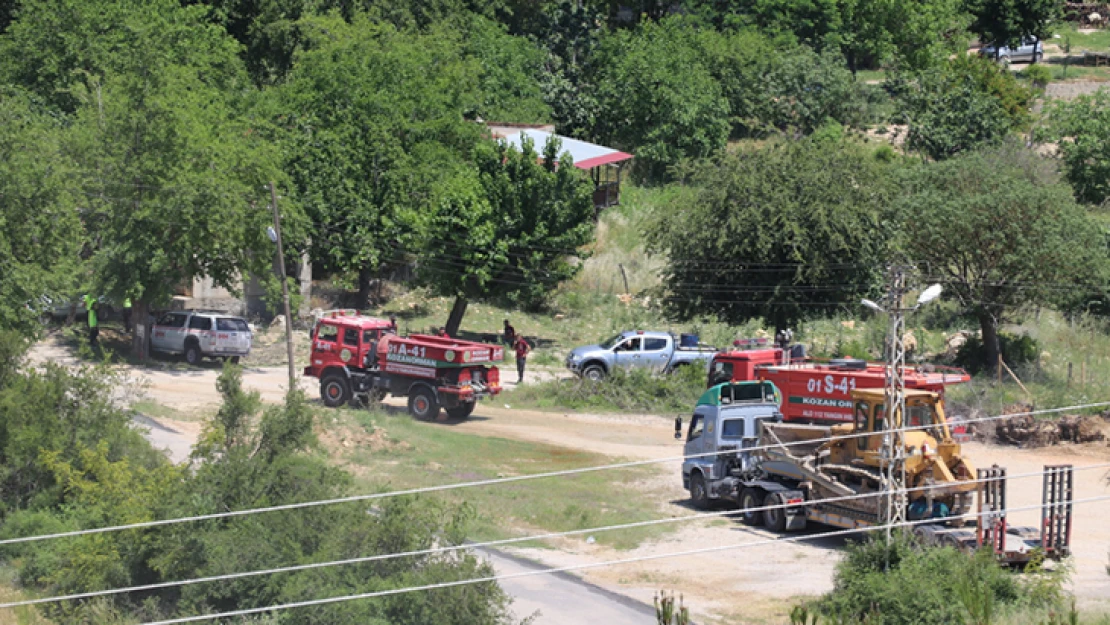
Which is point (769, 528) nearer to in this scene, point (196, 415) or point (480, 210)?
point (196, 415)

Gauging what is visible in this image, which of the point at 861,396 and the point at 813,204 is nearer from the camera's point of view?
the point at 861,396

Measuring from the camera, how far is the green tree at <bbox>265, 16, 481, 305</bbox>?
4872cm

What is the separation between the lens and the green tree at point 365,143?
48.7 meters

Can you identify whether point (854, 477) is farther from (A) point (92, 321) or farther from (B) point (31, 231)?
(A) point (92, 321)

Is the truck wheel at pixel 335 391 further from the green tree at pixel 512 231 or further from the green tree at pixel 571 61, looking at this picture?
the green tree at pixel 571 61

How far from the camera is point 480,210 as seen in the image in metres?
44.8

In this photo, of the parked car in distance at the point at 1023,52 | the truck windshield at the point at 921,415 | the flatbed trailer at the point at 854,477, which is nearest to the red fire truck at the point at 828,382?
the flatbed trailer at the point at 854,477

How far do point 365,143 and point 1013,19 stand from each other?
51247 millimetres

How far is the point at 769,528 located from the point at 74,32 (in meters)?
42.5

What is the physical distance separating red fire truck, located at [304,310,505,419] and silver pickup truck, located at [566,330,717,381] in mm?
6292

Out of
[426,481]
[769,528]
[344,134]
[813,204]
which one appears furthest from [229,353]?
[769,528]

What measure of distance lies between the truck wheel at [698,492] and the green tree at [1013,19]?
6479cm

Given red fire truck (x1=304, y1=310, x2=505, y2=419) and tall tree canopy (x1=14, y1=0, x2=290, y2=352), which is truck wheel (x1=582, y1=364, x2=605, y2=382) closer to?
red fire truck (x1=304, y1=310, x2=505, y2=419)

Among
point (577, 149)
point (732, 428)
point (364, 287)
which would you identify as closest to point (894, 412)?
point (732, 428)
